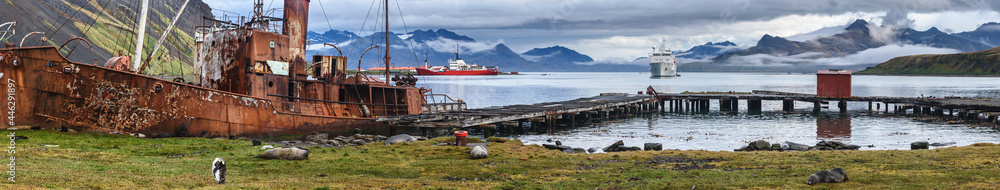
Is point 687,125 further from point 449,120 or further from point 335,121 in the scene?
point 335,121

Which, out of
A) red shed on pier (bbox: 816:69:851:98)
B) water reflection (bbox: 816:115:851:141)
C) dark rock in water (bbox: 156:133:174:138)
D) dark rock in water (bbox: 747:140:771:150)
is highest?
red shed on pier (bbox: 816:69:851:98)

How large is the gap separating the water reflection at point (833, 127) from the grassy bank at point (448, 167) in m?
21.7

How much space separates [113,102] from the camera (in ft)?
88.4

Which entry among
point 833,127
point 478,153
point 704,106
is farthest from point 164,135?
point 704,106

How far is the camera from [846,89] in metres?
67.5

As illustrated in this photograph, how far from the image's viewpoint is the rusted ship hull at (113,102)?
83.1 feet

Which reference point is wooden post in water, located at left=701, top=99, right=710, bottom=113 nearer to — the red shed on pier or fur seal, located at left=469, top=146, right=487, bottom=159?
the red shed on pier

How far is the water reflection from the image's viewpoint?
45719 millimetres

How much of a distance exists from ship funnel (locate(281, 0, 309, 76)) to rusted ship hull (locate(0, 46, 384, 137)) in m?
4.47

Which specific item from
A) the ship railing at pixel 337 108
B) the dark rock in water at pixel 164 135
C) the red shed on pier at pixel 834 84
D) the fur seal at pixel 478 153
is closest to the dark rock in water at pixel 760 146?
the fur seal at pixel 478 153

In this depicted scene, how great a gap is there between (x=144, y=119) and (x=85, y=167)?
37.8 feet

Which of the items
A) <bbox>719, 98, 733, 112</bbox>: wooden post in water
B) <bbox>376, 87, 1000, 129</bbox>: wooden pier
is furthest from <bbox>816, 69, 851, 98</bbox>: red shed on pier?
<bbox>719, 98, 733, 112</bbox>: wooden post in water

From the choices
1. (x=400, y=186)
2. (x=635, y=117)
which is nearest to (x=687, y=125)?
(x=635, y=117)

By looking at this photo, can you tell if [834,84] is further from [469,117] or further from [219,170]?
[219,170]
